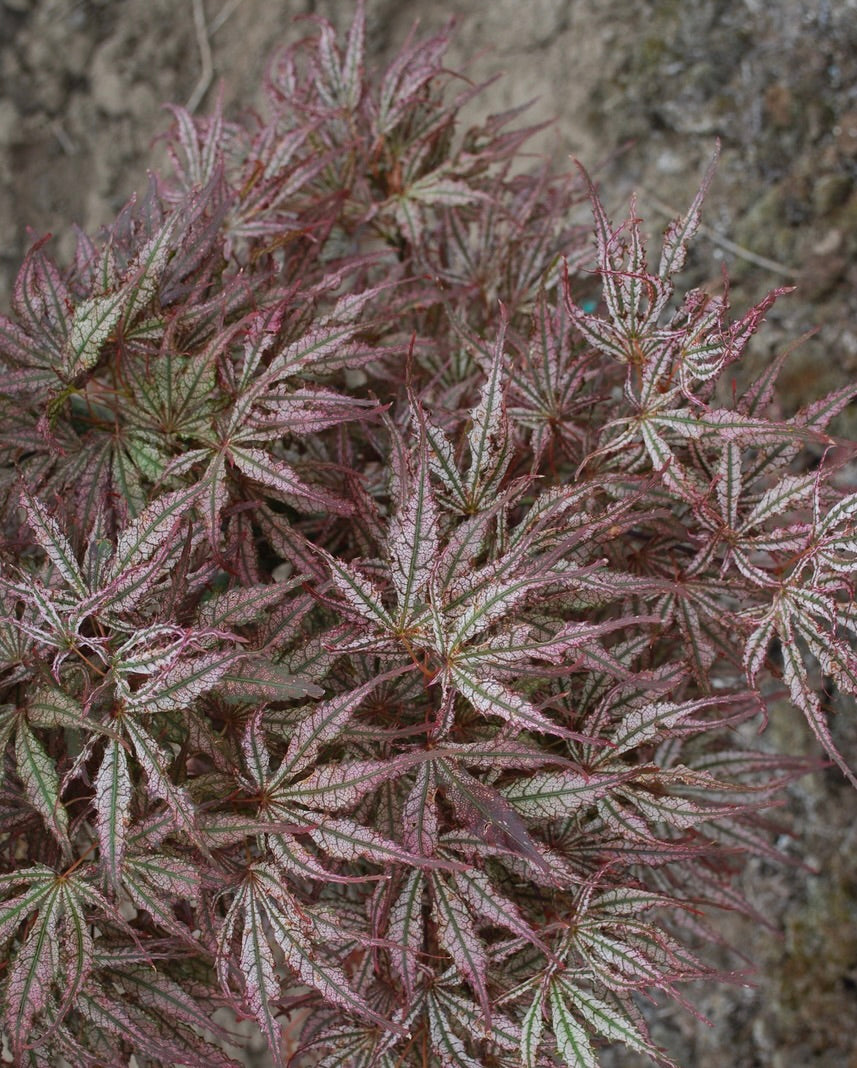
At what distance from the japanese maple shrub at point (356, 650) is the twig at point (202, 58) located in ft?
5.95

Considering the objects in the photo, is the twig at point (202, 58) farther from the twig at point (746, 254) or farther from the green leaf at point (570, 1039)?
the green leaf at point (570, 1039)

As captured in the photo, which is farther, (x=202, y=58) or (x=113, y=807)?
(x=202, y=58)

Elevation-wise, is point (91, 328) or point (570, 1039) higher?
point (91, 328)

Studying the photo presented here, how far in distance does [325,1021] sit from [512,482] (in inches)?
23.3

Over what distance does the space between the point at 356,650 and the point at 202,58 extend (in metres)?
2.38

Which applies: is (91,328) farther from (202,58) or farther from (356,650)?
(202,58)

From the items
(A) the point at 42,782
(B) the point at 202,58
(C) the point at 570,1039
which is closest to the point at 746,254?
(B) the point at 202,58

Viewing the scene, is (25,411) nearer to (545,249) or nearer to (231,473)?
(231,473)

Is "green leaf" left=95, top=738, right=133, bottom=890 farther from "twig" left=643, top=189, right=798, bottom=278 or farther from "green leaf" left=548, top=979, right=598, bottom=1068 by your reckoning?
"twig" left=643, top=189, right=798, bottom=278

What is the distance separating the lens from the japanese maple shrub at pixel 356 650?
742mm

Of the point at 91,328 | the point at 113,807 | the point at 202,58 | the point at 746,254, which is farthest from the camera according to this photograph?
the point at 202,58

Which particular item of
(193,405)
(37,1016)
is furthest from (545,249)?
(37,1016)

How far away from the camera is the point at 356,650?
0.76 metres

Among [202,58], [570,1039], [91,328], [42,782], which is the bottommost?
[570,1039]
